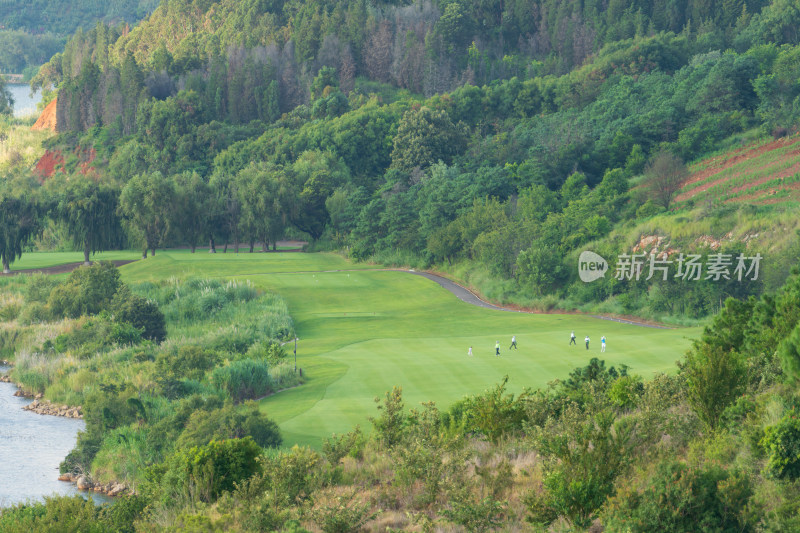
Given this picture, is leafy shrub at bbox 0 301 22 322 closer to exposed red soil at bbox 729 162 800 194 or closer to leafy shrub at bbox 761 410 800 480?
leafy shrub at bbox 761 410 800 480

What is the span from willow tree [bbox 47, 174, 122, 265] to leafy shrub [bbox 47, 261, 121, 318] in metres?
22.6

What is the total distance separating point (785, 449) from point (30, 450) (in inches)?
1016

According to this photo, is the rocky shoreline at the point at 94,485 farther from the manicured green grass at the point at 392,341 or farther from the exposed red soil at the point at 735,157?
the exposed red soil at the point at 735,157

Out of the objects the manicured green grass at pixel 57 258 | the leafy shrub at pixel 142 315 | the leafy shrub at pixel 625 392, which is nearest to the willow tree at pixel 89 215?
the manicured green grass at pixel 57 258

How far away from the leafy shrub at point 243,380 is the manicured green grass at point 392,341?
1.32 meters

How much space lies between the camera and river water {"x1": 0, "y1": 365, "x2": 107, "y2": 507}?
26.8m

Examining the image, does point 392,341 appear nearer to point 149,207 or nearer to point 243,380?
point 243,380

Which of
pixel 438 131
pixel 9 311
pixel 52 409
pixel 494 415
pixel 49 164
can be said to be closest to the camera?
pixel 494 415

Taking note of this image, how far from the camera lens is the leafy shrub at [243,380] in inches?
1334

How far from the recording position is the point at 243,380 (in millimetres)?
34312

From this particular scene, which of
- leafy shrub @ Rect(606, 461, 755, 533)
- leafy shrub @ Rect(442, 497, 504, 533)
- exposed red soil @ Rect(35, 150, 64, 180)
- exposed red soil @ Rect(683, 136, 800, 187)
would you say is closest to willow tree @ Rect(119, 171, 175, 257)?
exposed red soil @ Rect(35, 150, 64, 180)

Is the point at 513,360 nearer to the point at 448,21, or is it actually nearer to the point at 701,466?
the point at 701,466

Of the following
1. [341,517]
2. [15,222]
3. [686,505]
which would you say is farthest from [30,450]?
[15,222]

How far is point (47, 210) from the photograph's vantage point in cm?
7506
